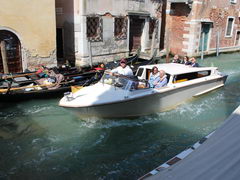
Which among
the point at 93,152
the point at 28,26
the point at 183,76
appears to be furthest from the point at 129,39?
the point at 93,152

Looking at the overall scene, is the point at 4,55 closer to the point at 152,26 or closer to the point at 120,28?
the point at 120,28

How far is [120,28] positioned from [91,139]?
6.61 metres

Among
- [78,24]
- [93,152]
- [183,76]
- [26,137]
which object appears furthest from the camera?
[78,24]

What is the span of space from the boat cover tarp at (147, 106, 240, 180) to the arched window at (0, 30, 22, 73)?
6.54 meters

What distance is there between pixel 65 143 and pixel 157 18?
8.76m

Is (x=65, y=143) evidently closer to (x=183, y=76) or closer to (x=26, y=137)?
(x=26, y=137)

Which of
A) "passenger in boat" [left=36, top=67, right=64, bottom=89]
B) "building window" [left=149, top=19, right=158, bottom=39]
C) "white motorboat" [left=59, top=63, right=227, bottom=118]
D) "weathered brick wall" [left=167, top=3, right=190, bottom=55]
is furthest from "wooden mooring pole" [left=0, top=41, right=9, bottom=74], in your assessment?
"weathered brick wall" [left=167, top=3, right=190, bottom=55]

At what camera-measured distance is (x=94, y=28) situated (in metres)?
9.37

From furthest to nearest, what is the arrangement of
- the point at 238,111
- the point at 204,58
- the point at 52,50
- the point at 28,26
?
the point at 204,58 → the point at 52,50 → the point at 28,26 → the point at 238,111

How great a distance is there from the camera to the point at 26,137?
459 cm

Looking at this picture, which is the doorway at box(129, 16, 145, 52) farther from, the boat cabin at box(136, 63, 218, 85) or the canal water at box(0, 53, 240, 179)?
the canal water at box(0, 53, 240, 179)

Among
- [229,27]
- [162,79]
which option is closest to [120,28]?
[162,79]

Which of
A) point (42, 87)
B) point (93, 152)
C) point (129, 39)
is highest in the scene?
point (129, 39)

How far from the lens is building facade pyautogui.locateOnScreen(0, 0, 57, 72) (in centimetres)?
715
